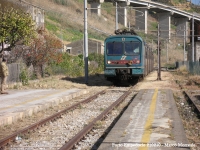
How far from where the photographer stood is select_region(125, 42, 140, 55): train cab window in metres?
26.2

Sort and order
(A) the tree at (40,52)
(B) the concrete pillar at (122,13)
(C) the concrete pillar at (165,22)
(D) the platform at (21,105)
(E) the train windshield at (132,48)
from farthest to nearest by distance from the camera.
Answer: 1. (C) the concrete pillar at (165,22)
2. (B) the concrete pillar at (122,13)
3. (A) the tree at (40,52)
4. (E) the train windshield at (132,48)
5. (D) the platform at (21,105)

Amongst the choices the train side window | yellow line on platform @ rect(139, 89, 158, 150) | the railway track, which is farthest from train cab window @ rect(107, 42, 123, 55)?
the railway track

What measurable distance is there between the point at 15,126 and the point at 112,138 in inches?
141

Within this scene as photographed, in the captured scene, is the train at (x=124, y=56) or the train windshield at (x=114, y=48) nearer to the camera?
the train at (x=124, y=56)

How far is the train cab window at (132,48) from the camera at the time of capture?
26.2m

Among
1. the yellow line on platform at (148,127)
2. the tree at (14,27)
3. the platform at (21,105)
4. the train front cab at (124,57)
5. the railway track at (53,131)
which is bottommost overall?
the railway track at (53,131)

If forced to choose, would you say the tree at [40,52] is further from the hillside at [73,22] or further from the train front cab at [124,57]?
the hillside at [73,22]

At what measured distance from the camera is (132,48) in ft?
86.1

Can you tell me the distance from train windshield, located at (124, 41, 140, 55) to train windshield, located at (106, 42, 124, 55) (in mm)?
300

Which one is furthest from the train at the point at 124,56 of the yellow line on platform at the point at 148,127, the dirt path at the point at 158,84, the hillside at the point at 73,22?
the hillside at the point at 73,22

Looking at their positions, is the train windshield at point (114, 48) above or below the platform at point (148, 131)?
above

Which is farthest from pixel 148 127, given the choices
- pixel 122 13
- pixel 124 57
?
pixel 122 13

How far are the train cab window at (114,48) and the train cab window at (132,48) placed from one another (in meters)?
0.35

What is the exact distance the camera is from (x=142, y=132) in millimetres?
10148
